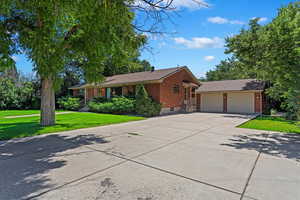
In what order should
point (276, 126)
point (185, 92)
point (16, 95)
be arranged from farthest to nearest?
point (16, 95)
point (185, 92)
point (276, 126)

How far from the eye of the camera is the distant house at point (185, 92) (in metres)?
16.8

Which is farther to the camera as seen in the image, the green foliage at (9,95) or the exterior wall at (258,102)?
the green foliage at (9,95)

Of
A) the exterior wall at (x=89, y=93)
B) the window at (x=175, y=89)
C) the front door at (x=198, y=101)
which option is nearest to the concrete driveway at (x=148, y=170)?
the window at (x=175, y=89)

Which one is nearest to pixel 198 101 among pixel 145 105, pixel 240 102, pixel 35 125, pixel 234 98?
pixel 234 98

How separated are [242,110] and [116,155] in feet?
58.1

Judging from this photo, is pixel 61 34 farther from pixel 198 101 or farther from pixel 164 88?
pixel 198 101

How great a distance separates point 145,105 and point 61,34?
29.0 feet

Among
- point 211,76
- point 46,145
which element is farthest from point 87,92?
point 211,76

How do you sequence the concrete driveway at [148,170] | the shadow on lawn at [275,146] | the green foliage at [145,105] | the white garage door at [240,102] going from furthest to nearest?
the white garage door at [240,102] < the green foliage at [145,105] < the shadow on lawn at [275,146] < the concrete driveway at [148,170]

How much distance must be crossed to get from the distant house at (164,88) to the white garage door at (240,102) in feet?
14.1

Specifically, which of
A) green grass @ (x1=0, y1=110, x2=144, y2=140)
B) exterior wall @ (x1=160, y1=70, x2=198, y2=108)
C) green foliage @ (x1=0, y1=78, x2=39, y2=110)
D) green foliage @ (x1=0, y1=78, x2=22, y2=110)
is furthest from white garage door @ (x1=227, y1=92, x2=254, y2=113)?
green foliage @ (x1=0, y1=78, x2=22, y2=110)

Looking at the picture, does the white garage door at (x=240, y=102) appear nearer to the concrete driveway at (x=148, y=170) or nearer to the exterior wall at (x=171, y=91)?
the exterior wall at (x=171, y=91)

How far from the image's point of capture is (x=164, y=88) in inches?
663

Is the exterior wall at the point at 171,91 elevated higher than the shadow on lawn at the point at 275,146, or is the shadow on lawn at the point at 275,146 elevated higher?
the exterior wall at the point at 171,91
